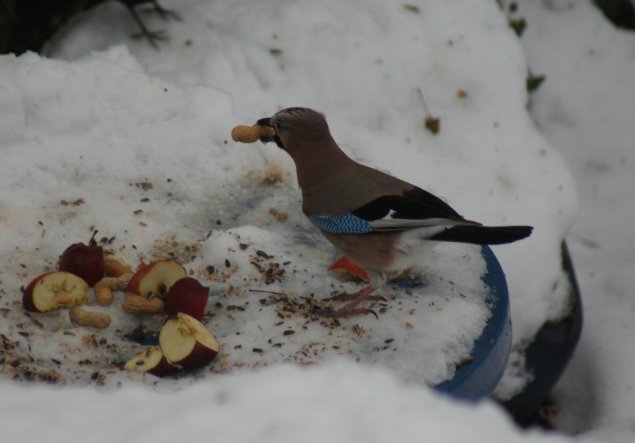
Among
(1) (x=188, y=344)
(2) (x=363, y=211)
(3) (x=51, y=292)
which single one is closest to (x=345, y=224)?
(2) (x=363, y=211)

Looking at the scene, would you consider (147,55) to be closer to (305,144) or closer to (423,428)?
(305,144)

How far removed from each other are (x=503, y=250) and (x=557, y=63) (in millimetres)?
1700

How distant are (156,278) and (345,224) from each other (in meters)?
0.48

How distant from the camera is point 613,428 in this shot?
130 inches

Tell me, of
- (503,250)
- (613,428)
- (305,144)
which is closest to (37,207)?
(305,144)

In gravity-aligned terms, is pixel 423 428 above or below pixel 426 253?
above

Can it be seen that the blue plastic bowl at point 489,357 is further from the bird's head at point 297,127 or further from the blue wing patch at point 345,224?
the bird's head at point 297,127

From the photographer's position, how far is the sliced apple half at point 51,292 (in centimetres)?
215

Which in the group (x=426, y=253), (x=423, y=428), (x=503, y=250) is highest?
(x=423, y=428)

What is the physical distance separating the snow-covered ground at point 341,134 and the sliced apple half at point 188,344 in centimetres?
10

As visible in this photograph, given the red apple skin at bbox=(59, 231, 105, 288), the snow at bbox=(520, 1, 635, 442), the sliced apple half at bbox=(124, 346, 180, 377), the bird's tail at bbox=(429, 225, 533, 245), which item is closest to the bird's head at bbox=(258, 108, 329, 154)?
the bird's tail at bbox=(429, 225, 533, 245)

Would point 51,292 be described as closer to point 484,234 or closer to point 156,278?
point 156,278

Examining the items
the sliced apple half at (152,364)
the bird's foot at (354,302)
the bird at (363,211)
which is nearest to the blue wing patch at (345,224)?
the bird at (363,211)

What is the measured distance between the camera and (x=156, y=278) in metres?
2.24
